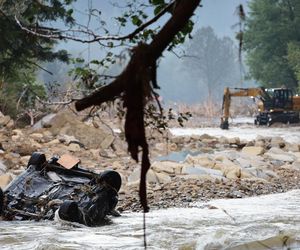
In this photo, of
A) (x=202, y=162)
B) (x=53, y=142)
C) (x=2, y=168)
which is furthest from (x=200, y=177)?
(x=53, y=142)

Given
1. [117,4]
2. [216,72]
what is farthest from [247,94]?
[216,72]

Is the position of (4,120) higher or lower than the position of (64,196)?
higher

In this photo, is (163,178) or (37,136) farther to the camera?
(37,136)

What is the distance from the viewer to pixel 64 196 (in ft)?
24.2

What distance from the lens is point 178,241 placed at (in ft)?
21.5

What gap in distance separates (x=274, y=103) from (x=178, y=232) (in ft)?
90.8

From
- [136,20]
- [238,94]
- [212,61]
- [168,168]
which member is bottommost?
[168,168]

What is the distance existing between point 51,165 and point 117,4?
4260mm

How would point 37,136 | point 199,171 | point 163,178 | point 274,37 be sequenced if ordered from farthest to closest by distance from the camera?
point 274,37 → point 37,136 → point 199,171 → point 163,178

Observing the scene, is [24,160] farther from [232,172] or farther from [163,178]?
[232,172]

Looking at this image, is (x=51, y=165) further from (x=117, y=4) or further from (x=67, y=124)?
(x=67, y=124)

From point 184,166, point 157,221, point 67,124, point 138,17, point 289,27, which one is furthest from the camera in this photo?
point 289,27

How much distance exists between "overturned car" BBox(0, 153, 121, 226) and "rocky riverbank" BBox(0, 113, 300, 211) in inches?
63.5

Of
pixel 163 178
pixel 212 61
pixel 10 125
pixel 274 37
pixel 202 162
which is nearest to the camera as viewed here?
pixel 163 178
